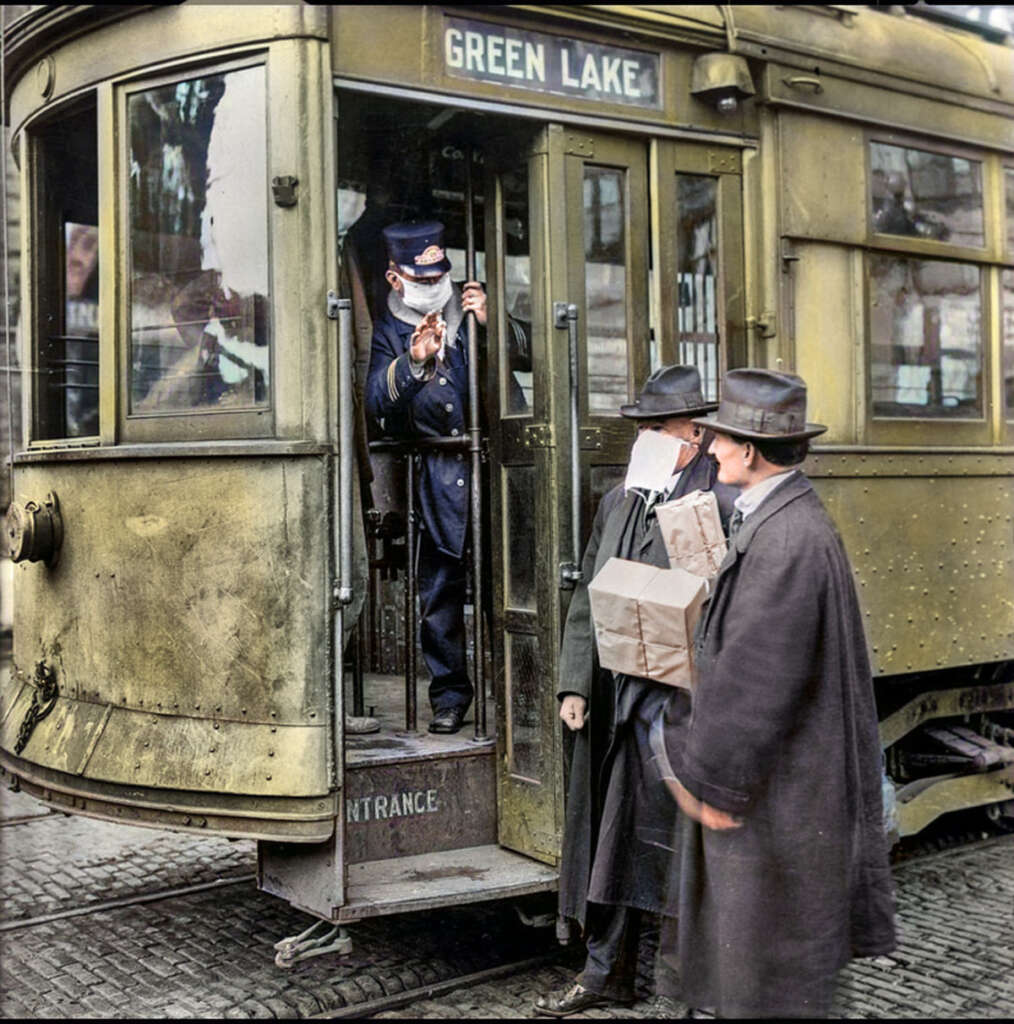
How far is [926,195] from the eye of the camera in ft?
17.2

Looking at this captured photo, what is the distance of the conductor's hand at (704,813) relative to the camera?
3074 millimetres

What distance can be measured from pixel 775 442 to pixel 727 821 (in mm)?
948

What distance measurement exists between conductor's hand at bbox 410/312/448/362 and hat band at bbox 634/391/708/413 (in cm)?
92

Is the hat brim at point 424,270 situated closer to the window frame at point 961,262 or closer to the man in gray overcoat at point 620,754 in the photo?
the man in gray overcoat at point 620,754

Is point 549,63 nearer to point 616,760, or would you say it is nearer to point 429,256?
point 429,256

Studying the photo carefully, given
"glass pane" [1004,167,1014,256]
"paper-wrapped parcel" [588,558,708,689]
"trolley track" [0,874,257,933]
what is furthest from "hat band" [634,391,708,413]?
"trolley track" [0,874,257,933]

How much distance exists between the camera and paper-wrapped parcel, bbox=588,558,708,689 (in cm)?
363

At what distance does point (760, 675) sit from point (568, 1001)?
5.21 ft

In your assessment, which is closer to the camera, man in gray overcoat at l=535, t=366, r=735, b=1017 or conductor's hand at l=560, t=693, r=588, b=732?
man in gray overcoat at l=535, t=366, r=735, b=1017

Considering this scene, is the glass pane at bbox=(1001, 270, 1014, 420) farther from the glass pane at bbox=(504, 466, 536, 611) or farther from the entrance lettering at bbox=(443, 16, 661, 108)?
the glass pane at bbox=(504, 466, 536, 611)

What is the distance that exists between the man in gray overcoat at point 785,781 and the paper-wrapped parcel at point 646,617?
457 millimetres

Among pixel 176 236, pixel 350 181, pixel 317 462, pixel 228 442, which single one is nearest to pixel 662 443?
pixel 317 462

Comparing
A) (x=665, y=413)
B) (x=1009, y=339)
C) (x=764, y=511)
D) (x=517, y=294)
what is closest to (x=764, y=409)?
(x=764, y=511)

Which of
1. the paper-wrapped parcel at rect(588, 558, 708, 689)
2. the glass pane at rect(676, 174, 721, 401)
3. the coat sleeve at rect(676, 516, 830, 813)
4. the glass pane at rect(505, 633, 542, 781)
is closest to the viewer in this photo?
the coat sleeve at rect(676, 516, 830, 813)
